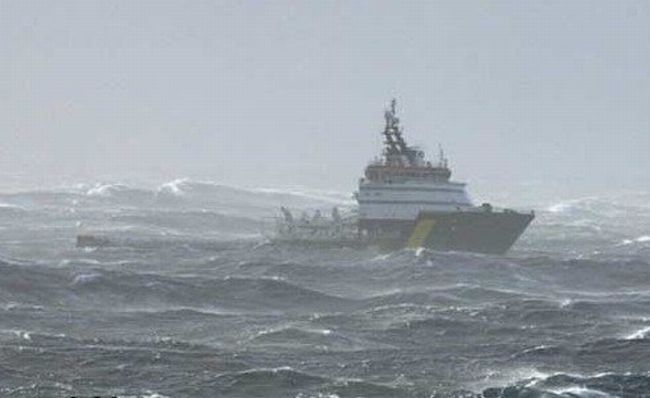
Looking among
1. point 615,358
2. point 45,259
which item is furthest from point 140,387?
point 45,259

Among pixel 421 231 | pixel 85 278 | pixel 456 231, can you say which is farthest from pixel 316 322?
pixel 456 231

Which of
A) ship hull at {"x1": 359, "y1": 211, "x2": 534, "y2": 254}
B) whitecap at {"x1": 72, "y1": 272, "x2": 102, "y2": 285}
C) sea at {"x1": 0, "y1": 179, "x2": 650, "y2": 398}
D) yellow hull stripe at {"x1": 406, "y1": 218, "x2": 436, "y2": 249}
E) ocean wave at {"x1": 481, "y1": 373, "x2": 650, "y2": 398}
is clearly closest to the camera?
ocean wave at {"x1": 481, "y1": 373, "x2": 650, "y2": 398}

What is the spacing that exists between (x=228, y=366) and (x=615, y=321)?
76.4ft

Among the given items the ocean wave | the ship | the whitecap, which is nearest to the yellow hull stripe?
the ship

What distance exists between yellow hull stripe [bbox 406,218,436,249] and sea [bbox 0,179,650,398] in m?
3.40

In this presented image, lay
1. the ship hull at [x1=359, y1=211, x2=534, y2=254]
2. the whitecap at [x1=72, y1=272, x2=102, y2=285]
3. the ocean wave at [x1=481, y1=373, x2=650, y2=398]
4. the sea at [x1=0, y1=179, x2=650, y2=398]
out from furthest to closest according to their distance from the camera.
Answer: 1. the ship hull at [x1=359, y1=211, x2=534, y2=254]
2. the whitecap at [x1=72, y1=272, x2=102, y2=285]
3. the sea at [x1=0, y1=179, x2=650, y2=398]
4. the ocean wave at [x1=481, y1=373, x2=650, y2=398]

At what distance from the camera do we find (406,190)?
326 feet

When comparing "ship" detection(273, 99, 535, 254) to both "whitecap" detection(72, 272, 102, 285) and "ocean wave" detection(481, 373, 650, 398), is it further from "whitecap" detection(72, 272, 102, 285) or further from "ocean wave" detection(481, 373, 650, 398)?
"ocean wave" detection(481, 373, 650, 398)

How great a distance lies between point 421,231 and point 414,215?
2552mm

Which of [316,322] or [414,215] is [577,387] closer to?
[316,322]

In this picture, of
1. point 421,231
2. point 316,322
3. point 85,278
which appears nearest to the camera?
point 316,322

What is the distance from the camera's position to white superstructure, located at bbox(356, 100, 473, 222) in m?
99.1

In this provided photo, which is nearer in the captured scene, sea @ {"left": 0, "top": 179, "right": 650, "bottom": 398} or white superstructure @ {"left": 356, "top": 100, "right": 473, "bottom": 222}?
sea @ {"left": 0, "top": 179, "right": 650, "bottom": 398}

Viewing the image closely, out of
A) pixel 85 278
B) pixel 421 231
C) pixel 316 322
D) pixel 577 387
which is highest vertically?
pixel 421 231
